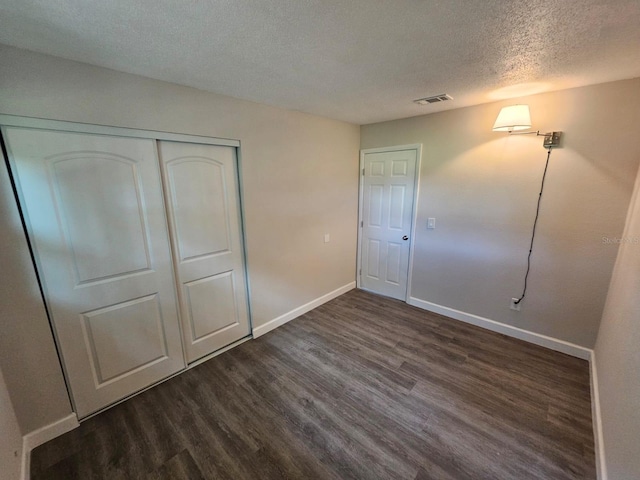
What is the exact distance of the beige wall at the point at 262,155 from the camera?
149cm

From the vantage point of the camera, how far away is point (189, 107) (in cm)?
203

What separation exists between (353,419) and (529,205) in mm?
2511

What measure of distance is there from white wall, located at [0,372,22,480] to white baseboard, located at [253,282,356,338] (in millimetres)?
1673

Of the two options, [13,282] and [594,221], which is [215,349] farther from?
[594,221]

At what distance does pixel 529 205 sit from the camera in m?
2.47

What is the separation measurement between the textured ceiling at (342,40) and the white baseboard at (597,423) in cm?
228

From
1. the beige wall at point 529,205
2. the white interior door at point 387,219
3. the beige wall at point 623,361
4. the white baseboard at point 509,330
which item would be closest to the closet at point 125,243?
the white interior door at point 387,219

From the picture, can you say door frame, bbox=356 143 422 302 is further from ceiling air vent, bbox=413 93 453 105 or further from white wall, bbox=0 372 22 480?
white wall, bbox=0 372 22 480

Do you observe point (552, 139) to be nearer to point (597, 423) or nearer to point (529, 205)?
point (529, 205)

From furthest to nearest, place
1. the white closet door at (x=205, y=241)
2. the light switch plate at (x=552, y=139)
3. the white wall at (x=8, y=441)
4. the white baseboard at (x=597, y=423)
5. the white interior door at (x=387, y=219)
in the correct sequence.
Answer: the white interior door at (x=387, y=219) < the light switch plate at (x=552, y=139) < the white closet door at (x=205, y=241) < the white baseboard at (x=597, y=423) < the white wall at (x=8, y=441)

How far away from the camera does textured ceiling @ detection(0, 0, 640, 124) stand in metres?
1.13

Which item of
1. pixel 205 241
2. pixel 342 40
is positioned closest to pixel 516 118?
pixel 342 40

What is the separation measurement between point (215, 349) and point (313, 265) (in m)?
1.46

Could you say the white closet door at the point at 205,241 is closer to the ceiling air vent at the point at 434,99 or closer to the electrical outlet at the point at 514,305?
the ceiling air vent at the point at 434,99
